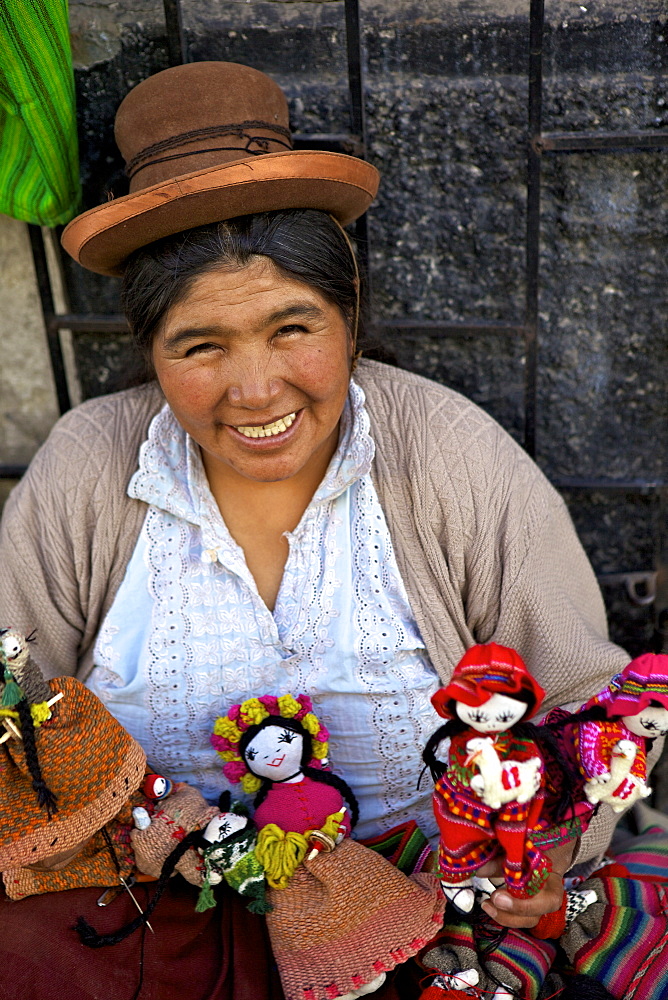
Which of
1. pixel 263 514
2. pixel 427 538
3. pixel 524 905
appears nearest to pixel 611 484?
pixel 427 538

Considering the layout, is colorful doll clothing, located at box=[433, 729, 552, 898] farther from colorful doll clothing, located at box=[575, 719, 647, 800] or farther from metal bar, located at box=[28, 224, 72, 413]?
metal bar, located at box=[28, 224, 72, 413]

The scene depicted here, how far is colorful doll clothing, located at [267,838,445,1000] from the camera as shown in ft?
4.70

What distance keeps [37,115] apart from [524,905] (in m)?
1.77

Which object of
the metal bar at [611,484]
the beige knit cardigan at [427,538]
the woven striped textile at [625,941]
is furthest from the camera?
the metal bar at [611,484]

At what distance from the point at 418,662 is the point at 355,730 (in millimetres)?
194

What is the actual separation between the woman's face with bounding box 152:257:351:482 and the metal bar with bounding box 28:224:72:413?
69 cm

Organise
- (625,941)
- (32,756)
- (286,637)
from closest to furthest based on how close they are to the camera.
Result: (32,756) < (625,941) < (286,637)

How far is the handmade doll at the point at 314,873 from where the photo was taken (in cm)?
145

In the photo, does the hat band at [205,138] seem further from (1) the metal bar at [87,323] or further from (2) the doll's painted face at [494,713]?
(2) the doll's painted face at [494,713]

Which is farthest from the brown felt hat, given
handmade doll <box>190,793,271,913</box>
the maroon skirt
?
the maroon skirt

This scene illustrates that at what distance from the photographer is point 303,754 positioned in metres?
1.67

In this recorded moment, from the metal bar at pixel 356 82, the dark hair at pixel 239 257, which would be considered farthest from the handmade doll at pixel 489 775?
the metal bar at pixel 356 82

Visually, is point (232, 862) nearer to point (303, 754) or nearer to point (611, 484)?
point (303, 754)

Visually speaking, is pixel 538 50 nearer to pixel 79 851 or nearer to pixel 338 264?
pixel 338 264
